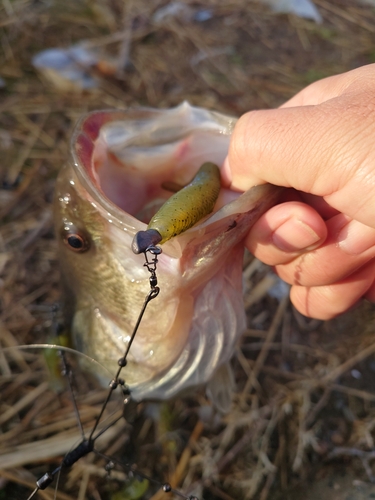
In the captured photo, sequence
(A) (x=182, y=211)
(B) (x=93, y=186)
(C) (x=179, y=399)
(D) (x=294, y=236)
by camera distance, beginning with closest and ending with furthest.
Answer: (A) (x=182, y=211) < (B) (x=93, y=186) < (D) (x=294, y=236) < (C) (x=179, y=399)

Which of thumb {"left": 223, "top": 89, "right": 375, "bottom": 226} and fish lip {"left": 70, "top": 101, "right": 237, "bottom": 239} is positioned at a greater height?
thumb {"left": 223, "top": 89, "right": 375, "bottom": 226}

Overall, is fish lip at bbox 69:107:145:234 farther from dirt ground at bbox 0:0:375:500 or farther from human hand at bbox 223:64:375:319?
dirt ground at bbox 0:0:375:500

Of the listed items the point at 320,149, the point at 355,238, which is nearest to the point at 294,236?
the point at 355,238

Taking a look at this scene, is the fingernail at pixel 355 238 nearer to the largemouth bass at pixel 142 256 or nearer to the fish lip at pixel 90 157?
the largemouth bass at pixel 142 256

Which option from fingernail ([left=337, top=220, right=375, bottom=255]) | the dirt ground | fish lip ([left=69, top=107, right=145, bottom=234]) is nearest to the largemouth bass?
fish lip ([left=69, top=107, right=145, bottom=234])

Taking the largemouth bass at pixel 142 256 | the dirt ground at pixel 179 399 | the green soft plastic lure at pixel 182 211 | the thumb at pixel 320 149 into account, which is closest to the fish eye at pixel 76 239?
the largemouth bass at pixel 142 256

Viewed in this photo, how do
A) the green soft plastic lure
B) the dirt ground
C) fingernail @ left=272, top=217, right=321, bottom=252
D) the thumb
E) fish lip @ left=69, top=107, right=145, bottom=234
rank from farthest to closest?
1. the dirt ground
2. fingernail @ left=272, top=217, right=321, bottom=252
3. fish lip @ left=69, top=107, right=145, bottom=234
4. the thumb
5. the green soft plastic lure

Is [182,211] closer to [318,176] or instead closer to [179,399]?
[318,176]
